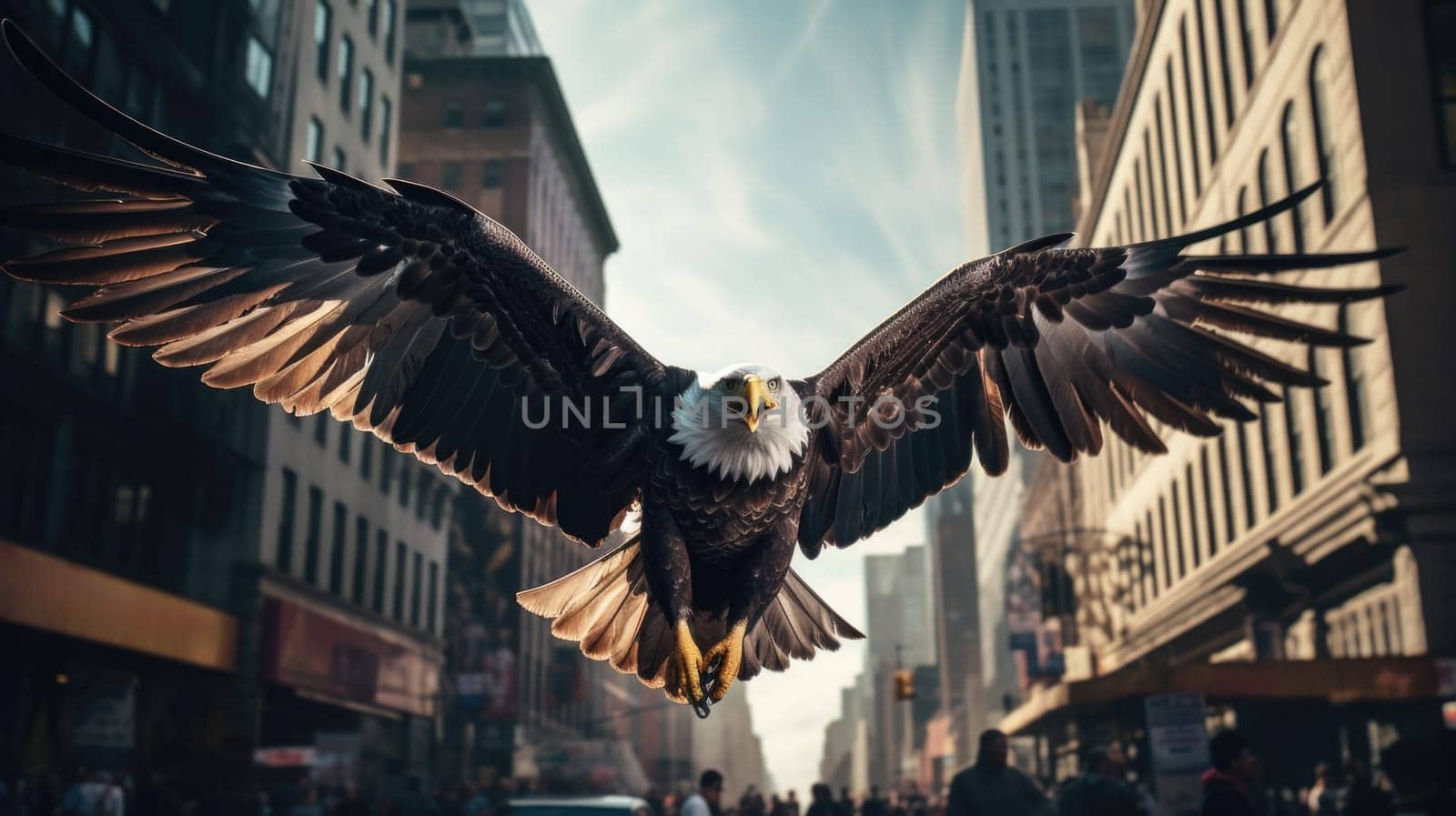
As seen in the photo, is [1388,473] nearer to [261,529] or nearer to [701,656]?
[701,656]

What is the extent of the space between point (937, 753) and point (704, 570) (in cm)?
11865

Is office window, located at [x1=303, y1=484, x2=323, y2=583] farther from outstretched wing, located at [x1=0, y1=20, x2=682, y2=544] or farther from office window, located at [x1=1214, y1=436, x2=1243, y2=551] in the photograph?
outstretched wing, located at [x1=0, y1=20, x2=682, y2=544]

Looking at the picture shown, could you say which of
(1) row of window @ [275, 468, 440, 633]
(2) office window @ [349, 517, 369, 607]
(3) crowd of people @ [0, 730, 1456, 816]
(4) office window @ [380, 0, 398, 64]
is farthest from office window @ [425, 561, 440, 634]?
(4) office window @ [380, 0, 398, 64]

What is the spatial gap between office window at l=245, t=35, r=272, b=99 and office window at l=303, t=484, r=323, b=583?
11450mm

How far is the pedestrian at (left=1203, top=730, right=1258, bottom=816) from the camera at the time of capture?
25.4 feet

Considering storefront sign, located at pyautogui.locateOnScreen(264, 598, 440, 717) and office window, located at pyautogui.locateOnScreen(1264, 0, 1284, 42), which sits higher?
office window, located at pyautogui.locateOnScreen(1264, 0, 1284, 42)

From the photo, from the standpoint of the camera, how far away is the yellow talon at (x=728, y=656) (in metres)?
6.37

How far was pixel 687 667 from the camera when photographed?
6.16 m

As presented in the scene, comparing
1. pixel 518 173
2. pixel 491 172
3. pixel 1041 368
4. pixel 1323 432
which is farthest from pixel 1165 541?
pixel 491 172

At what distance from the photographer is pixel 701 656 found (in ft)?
21.8

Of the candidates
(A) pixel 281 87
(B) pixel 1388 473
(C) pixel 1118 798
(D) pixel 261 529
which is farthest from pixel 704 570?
(A) pixel 281 87

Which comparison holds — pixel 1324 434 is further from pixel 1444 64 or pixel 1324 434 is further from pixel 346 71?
pixel 346 71

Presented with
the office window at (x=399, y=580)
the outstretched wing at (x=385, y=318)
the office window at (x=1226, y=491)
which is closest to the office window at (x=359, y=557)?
the office window at (x=399, y=580)

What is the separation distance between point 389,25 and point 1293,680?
3739cm
